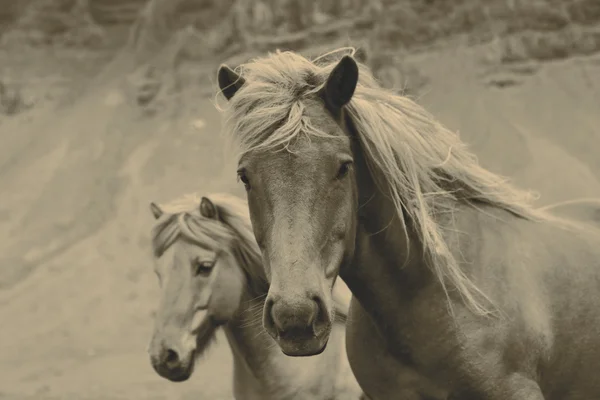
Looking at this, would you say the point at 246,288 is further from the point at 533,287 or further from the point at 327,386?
the point at 533,287

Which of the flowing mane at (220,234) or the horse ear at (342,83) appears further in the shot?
the flowing mane at (220,234)

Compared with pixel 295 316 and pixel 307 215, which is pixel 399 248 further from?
pixel 295 316

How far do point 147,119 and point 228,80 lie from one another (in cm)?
941

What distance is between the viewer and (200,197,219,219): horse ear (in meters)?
4.32

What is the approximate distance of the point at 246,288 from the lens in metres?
4.21

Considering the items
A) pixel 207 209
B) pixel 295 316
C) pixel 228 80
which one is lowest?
pixel 207 209

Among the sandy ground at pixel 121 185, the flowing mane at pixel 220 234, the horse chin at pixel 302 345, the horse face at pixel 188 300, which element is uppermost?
the horse chin at pixel 302 345

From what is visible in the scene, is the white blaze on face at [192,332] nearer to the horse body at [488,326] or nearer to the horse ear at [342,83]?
the horse body at [488,326]

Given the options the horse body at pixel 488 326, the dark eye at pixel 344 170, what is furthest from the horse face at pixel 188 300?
the dark eye at pixel 344 170

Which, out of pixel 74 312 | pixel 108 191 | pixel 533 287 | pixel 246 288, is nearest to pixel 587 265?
pixel 533 287

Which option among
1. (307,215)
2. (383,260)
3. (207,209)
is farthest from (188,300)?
(307,215)

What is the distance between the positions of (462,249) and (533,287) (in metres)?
0.22

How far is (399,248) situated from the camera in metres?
2.74

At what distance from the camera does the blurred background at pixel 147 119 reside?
984cm
